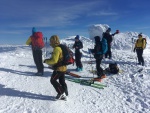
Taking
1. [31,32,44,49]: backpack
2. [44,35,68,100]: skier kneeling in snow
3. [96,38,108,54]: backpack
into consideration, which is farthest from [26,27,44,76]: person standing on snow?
[44,35,68,100]: skier kneeling in snow

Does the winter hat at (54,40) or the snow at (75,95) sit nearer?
the winter hat at (54,40)

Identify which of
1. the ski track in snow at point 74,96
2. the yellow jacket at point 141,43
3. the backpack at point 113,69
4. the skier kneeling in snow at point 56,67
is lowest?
the ski track in snow at point 74,96

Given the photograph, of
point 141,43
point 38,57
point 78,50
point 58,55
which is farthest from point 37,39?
point 141,43

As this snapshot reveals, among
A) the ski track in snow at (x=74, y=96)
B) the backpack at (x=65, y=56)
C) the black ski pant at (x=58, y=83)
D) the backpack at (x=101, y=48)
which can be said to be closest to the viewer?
the backpack at (x=65, y=56)

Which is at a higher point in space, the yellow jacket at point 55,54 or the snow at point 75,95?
the yellow jacket at point 55,54

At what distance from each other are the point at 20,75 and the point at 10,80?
1.13 metres

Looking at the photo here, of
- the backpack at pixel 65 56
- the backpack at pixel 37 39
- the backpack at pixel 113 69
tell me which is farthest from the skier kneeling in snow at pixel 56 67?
the backpack at pixel 113 69

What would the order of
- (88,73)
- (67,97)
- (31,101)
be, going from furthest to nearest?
(88,73), (67,97), (31,101)

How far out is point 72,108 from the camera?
683 centimetres

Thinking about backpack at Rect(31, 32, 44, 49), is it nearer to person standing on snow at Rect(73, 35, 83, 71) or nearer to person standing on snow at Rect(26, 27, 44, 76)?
person standing on snow at Rect(26, 27, 44, 76)

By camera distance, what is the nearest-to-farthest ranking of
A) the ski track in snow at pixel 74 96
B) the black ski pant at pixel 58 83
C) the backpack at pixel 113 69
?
the ski track in snow at pixel 74 96 → the black ski pant at pixel 58 83 → the backpack at pixel 113 69

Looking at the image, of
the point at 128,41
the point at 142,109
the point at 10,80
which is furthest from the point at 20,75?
the point at 128,41

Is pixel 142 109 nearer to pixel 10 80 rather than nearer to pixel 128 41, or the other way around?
pixel 10 80

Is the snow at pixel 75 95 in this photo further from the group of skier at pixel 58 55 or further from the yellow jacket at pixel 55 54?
the yellow jacket at pixel 55 54
